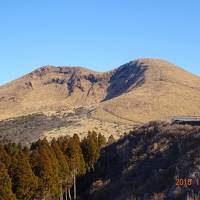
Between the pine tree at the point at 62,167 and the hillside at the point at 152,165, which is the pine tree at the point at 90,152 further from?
the pine tree at the point at 62,167

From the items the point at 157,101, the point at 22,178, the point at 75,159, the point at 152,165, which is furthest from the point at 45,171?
the point at 157,101

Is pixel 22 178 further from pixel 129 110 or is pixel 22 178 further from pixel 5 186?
pixel 129 110

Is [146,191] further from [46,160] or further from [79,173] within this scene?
[79,173]

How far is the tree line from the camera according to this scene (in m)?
38.5

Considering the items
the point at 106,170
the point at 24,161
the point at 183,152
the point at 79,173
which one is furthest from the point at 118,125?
the point at 183,152

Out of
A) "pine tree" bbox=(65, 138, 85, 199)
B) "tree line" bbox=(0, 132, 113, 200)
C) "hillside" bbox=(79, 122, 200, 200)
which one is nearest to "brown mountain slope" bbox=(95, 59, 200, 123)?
"tree line" bbox=(0, 132, 113, 200)

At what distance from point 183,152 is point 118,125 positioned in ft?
263

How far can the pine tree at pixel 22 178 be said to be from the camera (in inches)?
1515

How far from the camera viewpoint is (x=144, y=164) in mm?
34531

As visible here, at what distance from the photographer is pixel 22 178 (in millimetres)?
38375

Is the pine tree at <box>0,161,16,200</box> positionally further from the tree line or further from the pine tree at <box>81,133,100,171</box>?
the pine tree at <box>81,133,100,171</box>

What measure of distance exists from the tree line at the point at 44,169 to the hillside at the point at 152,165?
7.94ft

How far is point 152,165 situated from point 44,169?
12288mm

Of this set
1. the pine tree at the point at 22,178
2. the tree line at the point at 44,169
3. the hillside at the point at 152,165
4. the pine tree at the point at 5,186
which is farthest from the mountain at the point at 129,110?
the pine tree at the point at 5,186
